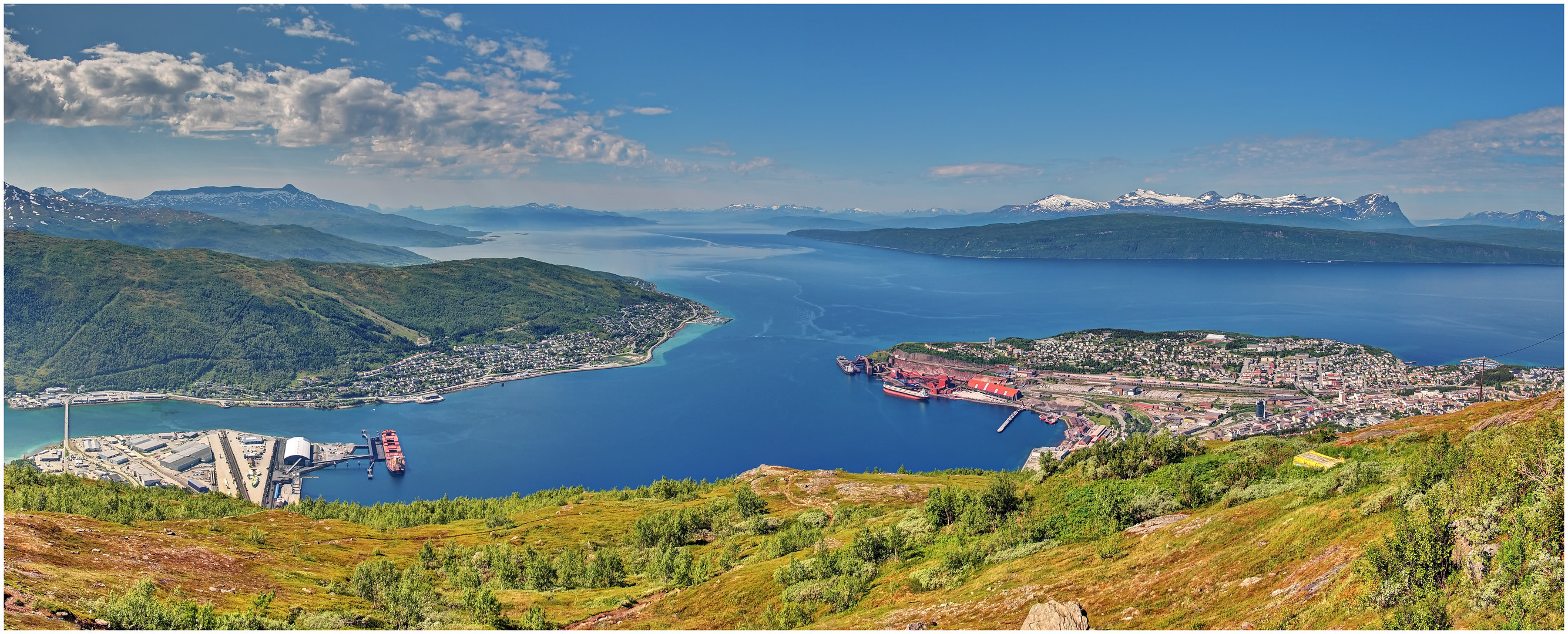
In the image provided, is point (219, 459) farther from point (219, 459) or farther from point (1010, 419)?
point (1010, 419)

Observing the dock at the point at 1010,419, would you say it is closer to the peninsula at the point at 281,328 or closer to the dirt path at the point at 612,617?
the peninsula at the point at 281,328

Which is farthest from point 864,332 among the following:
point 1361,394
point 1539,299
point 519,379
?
point 1539,299

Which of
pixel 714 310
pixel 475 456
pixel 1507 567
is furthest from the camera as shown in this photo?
pixel 714 310

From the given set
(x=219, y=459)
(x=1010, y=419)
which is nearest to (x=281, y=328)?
(x=219, y=459)

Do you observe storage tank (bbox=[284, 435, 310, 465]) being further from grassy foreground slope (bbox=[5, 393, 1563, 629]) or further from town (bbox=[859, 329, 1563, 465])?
town (bbox=[859, 329, 1563, 465])

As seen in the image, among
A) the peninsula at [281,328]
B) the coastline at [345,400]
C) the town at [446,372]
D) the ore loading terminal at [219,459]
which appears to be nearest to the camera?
the ore loading terminal at [219,459]

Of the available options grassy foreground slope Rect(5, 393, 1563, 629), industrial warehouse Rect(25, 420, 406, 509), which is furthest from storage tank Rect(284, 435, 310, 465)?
grassy foreground slope Rect(5, 393, 1563, 629)

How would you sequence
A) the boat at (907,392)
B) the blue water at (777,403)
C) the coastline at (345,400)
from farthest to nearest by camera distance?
the boat at (907,392), the coastline at (345,400), the blue water at (777,403)

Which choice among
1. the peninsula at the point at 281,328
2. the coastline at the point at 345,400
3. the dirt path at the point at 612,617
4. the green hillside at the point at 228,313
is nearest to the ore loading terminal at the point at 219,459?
the coastline at the point at 345,400

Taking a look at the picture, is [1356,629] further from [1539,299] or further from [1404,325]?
[1539,299]
